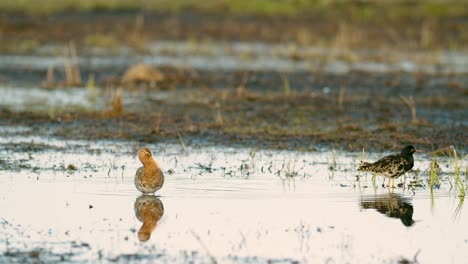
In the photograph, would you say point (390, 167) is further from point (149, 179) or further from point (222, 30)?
point (222, 30)

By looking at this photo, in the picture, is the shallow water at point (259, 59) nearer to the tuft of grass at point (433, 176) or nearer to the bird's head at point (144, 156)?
the tuft of grass at point (433, 176)

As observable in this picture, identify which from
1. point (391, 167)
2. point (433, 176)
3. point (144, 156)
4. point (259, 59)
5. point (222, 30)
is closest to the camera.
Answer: point (144, 156)

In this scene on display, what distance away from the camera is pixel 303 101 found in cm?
2014

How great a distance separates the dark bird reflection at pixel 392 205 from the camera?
33.9 ft

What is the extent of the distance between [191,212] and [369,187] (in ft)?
8.87

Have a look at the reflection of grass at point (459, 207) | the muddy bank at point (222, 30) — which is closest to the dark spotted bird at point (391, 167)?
the reflection of grass at point (459, 207)

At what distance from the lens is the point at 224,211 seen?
1038cm

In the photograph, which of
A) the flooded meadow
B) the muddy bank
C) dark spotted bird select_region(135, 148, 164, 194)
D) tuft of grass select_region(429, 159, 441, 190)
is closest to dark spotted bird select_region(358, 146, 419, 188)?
the flooded meadow

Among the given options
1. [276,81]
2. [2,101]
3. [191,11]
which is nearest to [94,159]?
[2,101]

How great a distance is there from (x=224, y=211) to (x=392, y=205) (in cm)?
183

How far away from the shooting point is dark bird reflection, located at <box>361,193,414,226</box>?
33.9 ft

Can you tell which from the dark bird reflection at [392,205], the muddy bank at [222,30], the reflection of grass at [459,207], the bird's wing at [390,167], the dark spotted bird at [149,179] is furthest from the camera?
the muddy bank at [222,30]

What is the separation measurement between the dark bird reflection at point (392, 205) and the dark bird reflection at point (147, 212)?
2.14 m

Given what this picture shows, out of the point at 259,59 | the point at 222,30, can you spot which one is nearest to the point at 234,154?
the point at 259,59
